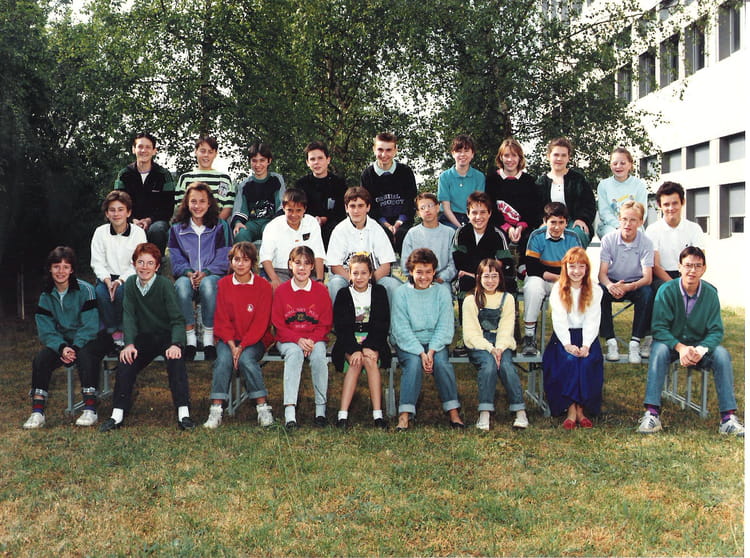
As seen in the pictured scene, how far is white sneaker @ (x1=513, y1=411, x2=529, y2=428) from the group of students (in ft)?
0.05

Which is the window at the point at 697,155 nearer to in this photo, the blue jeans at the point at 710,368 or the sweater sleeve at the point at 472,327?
the blue jeans at the point at 710,368

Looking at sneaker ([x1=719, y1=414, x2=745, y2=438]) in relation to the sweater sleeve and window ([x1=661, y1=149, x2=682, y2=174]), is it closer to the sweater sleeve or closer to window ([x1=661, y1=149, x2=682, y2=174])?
the sweater sleeve

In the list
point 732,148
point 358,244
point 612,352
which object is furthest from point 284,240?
point 732,148

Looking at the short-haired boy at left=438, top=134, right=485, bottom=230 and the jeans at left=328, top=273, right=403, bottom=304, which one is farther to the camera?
the short-haired boy at left=438, top=134, right=485, bottom=230

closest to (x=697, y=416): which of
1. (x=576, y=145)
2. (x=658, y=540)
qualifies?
(x=658, y=540)

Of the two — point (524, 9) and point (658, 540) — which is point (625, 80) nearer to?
point (524, 9)

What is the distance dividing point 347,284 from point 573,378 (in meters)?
1.98

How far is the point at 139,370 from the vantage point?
18.2 ft

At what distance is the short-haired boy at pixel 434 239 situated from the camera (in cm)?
627

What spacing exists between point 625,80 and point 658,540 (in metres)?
12.2

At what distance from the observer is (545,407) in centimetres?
593

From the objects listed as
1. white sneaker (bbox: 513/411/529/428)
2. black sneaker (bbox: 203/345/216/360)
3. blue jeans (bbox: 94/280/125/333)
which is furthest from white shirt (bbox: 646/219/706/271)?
blue jeans (bbox: 94/280/125/333)

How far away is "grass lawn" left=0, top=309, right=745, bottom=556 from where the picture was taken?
3.48 meters

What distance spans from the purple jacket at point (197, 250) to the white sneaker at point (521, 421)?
8.97ft
